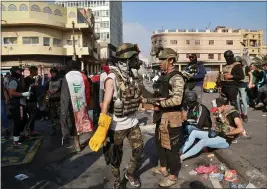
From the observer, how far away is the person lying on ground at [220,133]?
5270 millimetres

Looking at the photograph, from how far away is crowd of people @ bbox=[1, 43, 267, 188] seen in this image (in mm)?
3734

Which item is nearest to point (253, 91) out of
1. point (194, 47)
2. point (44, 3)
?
point (44, 3)

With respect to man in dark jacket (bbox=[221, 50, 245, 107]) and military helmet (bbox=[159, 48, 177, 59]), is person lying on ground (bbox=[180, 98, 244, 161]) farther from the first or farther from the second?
military helmet (bbox=[159, 48, 177, 59])

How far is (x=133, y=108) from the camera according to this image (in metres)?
3.82

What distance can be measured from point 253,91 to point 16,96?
29.8 feet

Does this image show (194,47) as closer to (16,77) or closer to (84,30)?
(84,30)

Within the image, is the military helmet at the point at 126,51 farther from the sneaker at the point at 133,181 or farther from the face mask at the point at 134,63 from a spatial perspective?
the sneaker at the point at 133,181

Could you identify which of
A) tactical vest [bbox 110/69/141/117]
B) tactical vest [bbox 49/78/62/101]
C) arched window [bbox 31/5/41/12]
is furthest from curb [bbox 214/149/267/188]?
arched window [bbox 31/5/41/12]

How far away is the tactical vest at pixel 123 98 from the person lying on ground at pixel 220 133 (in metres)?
1.89

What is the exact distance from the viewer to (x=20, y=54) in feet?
Result: 134

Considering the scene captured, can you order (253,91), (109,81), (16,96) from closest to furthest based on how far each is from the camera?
(109,81) < (16,96) < (253,91)

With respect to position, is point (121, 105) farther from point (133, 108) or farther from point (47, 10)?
point (47, 10)

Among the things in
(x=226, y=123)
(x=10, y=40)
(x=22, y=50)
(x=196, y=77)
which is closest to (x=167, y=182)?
(x=226, y=123)

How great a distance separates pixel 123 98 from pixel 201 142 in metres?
2.22
